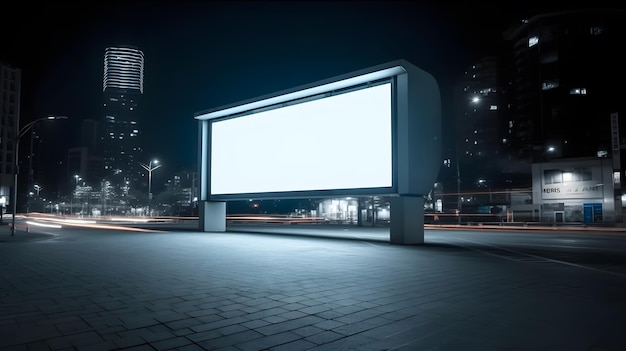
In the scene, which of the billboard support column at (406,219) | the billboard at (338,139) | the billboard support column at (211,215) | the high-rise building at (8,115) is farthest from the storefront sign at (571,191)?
the high-rise building at (8,115)

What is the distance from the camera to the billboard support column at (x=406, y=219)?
60.0 ft

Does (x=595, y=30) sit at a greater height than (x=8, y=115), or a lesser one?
greater

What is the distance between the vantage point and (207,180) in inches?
1059

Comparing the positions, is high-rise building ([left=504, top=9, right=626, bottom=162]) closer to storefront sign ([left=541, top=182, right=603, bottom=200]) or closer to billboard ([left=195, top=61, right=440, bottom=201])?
storefront sign ([left=541, top=182, right=603, bottom=200])

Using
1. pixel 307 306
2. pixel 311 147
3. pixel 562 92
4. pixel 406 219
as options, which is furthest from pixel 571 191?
pixel 307 306

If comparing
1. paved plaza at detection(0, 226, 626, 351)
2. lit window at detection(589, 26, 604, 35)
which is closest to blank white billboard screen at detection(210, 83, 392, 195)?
paved plaza at detection(0, 226, 626, 351)

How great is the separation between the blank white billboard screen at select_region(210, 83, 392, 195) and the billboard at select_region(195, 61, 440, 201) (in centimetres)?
5

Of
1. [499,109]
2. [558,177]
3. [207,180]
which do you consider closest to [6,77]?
[207,180]

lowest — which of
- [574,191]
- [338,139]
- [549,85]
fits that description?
[574,191]

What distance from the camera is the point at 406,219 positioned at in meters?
18.4

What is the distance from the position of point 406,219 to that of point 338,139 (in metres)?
4.89

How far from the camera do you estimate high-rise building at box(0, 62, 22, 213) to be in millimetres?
91375

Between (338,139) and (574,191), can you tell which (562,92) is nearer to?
(574,191)

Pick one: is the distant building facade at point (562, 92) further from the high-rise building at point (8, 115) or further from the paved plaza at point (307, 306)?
the high-rise building at point (8, 115)
